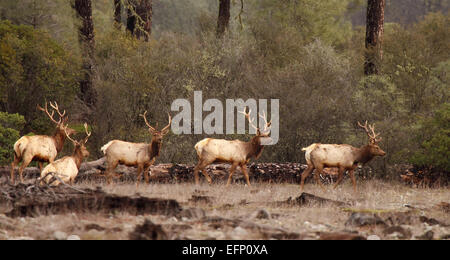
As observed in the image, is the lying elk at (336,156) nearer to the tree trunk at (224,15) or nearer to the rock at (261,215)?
the rock at (261,215)

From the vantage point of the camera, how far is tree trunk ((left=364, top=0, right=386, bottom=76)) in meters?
18.8

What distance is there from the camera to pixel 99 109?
16.9 meters

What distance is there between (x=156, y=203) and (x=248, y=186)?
4.48 metres

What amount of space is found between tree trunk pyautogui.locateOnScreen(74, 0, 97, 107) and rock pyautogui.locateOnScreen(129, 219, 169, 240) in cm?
1086

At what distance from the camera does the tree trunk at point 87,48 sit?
1831 centimetres

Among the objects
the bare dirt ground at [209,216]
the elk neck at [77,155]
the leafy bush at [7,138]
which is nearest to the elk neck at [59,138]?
the elk neck at [77,155]

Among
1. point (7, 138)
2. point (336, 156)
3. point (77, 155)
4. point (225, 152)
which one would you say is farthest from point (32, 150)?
point (336, 156)

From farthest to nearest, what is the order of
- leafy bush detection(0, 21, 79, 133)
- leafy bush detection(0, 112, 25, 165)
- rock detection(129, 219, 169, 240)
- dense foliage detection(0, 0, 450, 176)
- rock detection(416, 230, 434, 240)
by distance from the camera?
leafy bush detection(0, 21, 79, 133) → dense foliage detection(0, 0, 450, 176) → leafy bush detection(0, 112, 25, 165) → rock detection(416, 230, 434, 240) → rock detection(129, 219, 169, 240)

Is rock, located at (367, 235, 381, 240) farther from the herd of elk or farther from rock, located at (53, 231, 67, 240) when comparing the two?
the herd of elk

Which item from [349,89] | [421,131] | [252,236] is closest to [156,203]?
[252,236]

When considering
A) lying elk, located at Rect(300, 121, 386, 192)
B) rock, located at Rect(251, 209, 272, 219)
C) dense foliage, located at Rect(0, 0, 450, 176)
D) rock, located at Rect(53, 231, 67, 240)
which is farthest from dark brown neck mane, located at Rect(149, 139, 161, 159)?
rock, located at Rect(53, 231, 67, 240)

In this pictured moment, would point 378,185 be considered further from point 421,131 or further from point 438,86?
point 438,86

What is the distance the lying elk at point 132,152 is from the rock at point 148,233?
5.10 m
